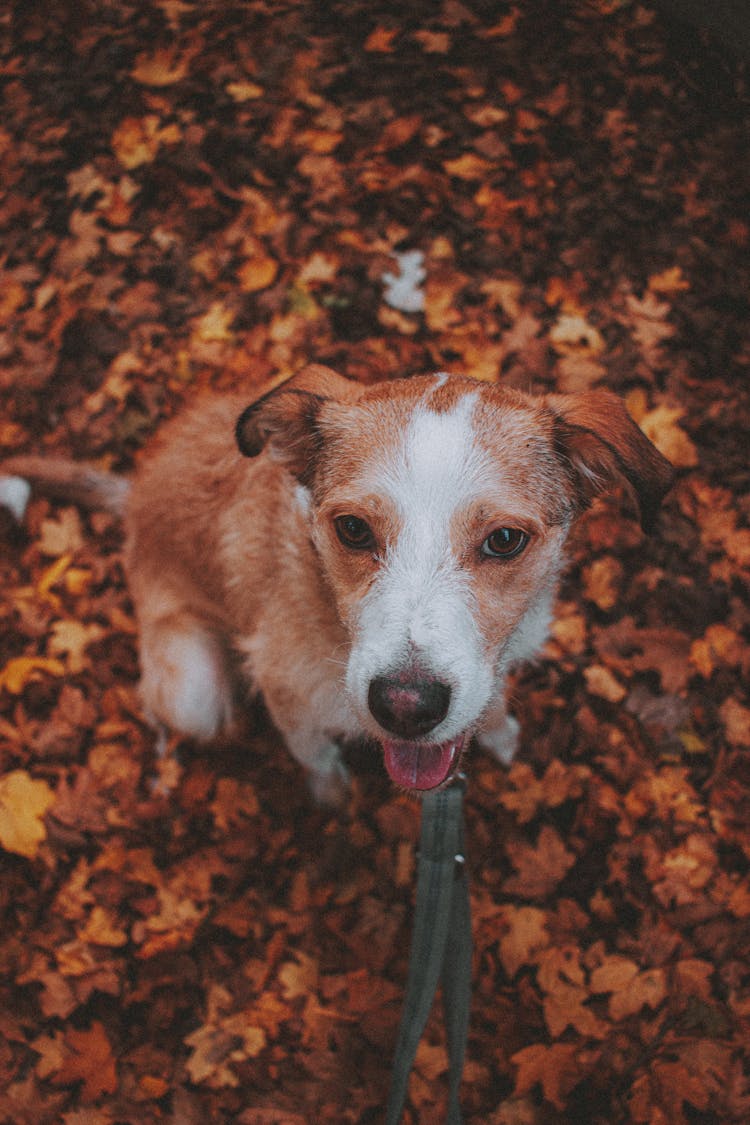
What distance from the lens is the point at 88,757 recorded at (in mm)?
3744

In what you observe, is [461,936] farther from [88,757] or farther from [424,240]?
[424,240]

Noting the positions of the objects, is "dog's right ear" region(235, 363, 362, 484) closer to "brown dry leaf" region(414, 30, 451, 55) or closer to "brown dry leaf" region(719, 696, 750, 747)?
"brown dry leaf" region(719, 696, 750, 747)

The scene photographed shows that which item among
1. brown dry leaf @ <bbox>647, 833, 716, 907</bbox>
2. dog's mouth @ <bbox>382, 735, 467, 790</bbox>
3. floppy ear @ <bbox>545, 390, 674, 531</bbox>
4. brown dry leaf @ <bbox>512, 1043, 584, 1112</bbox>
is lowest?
brown dry leaf @ <bbox>512, 1043, 584, 1112</bbox>

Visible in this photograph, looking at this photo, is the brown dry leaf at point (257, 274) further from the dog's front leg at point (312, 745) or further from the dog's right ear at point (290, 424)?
the dog's front leg at point (312, 745)

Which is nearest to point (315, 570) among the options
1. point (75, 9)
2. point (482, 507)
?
point (482, 507)

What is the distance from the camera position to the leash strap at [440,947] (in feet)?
7.67

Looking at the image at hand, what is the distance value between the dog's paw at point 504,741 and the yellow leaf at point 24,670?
7.52 ft

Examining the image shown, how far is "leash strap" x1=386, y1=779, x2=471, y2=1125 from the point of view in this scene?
2.34 meters

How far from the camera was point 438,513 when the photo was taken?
6.80 feet

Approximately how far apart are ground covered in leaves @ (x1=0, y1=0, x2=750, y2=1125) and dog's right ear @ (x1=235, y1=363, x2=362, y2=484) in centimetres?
115

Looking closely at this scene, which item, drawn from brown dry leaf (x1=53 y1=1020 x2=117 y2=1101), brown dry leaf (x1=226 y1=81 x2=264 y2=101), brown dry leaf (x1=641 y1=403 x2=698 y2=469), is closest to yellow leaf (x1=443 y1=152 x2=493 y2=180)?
brown dry leaf (x1=226 y1=81 x2=264 y2=101)

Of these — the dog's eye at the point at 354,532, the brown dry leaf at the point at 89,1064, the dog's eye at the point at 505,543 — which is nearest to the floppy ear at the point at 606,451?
the dog's eye at the point at 505,543

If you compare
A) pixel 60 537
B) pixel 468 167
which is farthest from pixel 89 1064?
pixel 468 167

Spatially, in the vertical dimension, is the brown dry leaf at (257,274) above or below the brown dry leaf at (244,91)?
below
